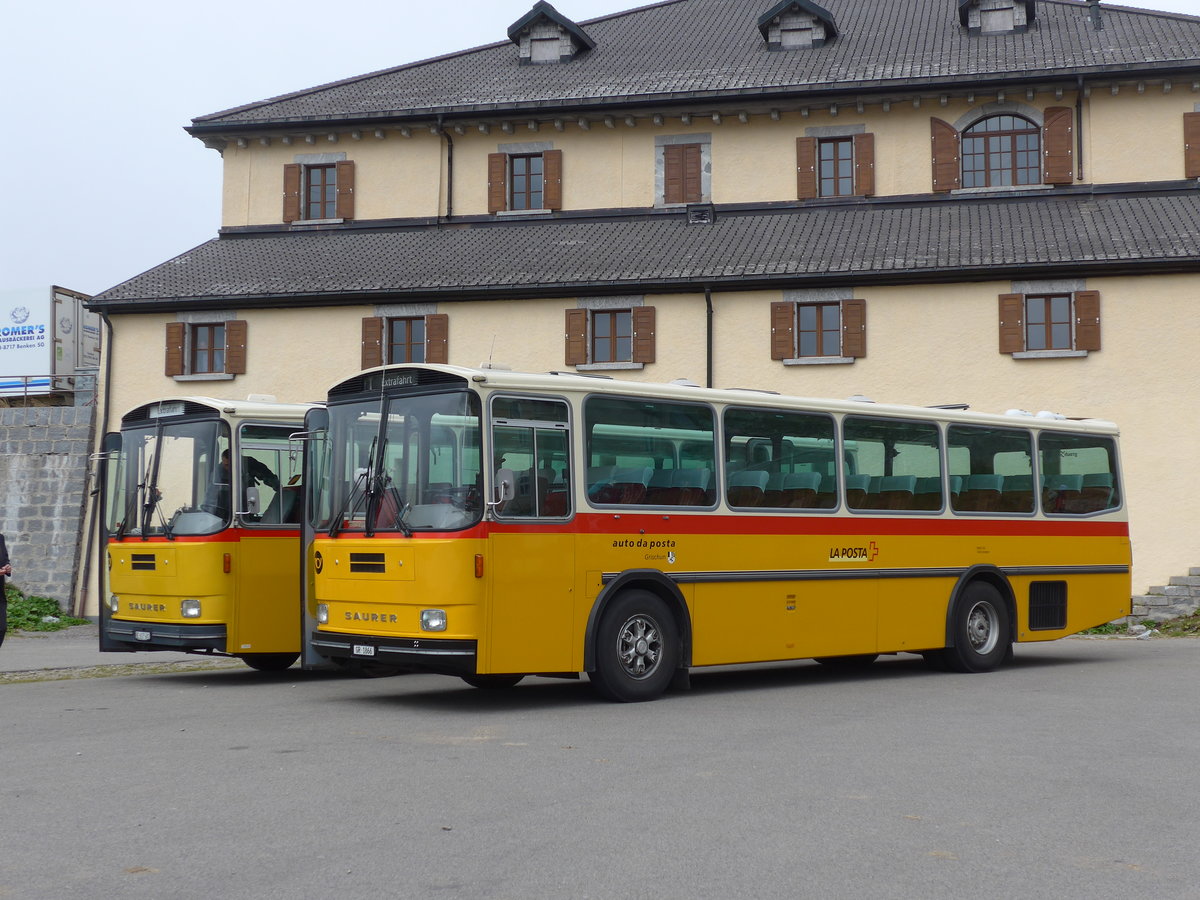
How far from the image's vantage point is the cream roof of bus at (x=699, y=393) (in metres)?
11.2

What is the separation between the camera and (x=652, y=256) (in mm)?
27500

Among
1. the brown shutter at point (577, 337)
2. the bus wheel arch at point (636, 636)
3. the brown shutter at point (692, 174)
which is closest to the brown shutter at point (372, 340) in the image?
the brown shutter at point (577, 337)

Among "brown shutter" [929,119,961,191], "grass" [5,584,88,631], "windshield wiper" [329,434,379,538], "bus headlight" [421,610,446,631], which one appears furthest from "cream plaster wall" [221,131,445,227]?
"bus headlight" [421,610,446,631]

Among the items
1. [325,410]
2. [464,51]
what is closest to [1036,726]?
[325,410]

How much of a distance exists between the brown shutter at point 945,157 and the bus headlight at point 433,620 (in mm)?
20330

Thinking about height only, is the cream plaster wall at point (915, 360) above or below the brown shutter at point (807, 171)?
below

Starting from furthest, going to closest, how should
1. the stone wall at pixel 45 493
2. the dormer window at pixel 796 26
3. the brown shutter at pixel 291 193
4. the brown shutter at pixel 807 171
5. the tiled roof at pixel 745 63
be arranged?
the dormer window at pixel 796 26 < the brown shutter at pixel 291 193 < the brown shutter at pixel 807 171 < the tiled roof at pixel 745 63 < the stone wall at pixel 45 493

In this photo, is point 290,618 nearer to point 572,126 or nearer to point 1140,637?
point 1140,637

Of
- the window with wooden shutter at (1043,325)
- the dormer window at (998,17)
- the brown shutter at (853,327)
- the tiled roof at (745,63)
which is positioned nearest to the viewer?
the window with wooden shutter at (1043,325)

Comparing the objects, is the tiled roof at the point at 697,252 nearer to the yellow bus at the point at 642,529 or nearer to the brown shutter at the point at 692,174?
the brown shutter at the point at 692,174

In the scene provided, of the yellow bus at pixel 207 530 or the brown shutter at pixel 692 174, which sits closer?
the yellow bus at pixel 207 530

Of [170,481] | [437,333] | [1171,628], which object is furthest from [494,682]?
[437,333]

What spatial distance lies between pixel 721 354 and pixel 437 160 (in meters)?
8.25

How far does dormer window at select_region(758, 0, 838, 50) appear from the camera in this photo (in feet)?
103
